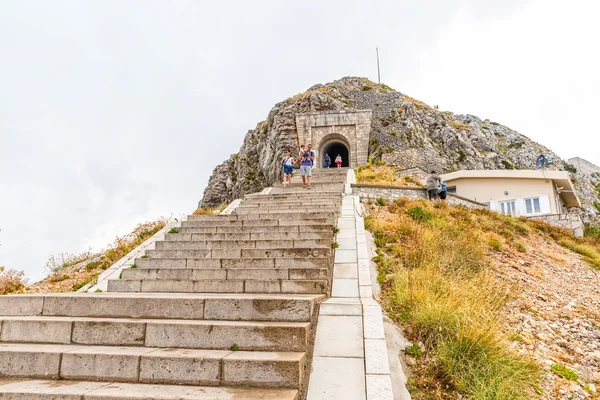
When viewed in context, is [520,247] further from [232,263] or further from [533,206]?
[533,206]

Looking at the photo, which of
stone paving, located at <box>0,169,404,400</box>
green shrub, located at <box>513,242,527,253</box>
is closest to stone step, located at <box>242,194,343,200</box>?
stone paving, located at <box>0,169,404,400</box>

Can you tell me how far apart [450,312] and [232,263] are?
3412mm

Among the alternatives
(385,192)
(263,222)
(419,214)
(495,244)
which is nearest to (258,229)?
(263,222)

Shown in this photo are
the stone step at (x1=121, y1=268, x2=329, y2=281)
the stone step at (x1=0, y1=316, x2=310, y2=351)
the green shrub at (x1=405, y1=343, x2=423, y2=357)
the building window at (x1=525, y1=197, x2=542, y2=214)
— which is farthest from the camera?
the building window at (x1=525, y1=197, x2=542, y2=214)

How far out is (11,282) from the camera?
625cm

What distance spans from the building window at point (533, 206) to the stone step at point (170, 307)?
67.5 ft

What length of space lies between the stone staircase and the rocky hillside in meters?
21.6

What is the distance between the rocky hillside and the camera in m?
26.6

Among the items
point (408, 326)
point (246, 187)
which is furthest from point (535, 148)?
point (408, 326)

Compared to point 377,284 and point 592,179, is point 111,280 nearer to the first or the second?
point 377,284

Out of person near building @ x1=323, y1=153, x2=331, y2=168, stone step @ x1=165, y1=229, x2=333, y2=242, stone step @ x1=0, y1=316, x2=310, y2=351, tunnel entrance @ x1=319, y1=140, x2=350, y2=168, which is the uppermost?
tunnel entrance @ x1=319, y1=140, x2=350, y2=168

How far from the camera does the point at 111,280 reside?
5.45 metres

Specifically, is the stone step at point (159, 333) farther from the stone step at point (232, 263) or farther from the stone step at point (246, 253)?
the stone step at point (246, 253)

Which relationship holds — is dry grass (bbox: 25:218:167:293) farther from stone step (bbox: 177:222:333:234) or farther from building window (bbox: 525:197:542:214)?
building window (bbox: 525:197:542:214)
